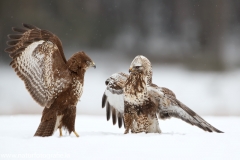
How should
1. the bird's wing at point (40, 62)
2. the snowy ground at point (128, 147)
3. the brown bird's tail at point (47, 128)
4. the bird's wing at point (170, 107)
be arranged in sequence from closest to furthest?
the snowy ground at point (128, 147) → the brown bird's tail at point (47, 128) → the bird's wing at point (40, 62) → the bird's wing at point (170, 107)

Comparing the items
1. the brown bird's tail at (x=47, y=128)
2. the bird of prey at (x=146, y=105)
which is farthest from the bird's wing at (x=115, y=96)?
the brown bird's tail at (x=47, y=128)

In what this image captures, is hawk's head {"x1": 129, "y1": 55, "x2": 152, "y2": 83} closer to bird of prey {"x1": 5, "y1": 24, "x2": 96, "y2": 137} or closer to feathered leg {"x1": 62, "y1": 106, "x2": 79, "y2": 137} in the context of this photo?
bird of prey {"x1": 5, "y1": 24, "x2": 96, "y2": 137}

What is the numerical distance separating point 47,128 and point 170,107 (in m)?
1.10

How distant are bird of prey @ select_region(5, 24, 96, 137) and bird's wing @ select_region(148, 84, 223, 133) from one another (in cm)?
63

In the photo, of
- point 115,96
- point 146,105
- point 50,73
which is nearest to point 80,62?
point 50,73

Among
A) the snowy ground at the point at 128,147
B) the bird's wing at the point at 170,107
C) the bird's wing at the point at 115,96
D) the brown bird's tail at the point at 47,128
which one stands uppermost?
the bird's wing at the point at 115,96

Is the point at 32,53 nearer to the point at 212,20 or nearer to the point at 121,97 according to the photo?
the point at 121,97

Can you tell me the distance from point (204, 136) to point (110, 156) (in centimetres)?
86

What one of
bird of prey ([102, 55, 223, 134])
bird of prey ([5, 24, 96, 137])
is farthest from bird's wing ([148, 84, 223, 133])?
bird of prey ([5, 24, 96, 137])

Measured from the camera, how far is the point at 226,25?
34.4ft

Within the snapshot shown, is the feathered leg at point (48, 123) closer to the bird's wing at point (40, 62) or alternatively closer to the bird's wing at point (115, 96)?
the bird's wing at point (40, 62)

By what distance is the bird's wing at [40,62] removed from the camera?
11.4 ft

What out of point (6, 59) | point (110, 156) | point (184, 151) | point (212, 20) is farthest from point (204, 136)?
point (212, 20)

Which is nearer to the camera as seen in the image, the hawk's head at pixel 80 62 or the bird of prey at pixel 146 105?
the hawk's head at pixel 80 62
